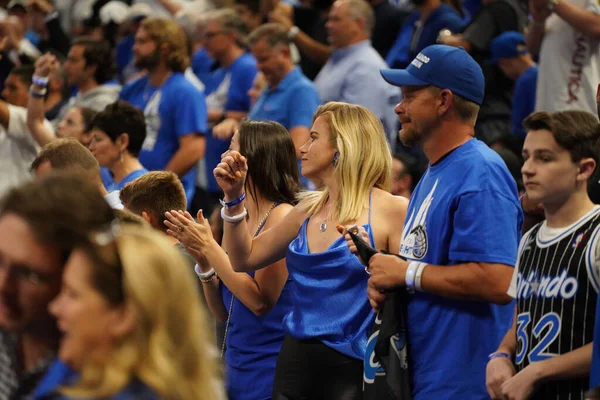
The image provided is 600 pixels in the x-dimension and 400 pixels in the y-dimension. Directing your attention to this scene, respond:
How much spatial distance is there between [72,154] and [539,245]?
2.35 metres

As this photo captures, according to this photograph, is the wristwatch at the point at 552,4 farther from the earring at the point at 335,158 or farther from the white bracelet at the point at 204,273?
the white bracelet at the point at 204,273

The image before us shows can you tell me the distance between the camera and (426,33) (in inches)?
324

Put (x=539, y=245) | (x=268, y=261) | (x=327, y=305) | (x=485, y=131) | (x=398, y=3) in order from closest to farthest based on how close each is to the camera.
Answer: (x=539, y=245) < (x=327, y=305) < (x=268, y=261) < (x=485, y=131) < (x=398, y=3)

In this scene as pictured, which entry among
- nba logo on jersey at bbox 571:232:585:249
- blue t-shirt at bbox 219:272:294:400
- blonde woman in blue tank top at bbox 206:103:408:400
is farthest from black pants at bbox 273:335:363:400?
nba logo on jersey at bbox 571:232:585:249

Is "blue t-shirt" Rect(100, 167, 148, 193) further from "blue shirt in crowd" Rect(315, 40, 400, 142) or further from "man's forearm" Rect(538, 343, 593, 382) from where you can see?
"man's forearm" Rect(538, 343, 593, 382)

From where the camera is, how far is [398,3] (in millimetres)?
9609

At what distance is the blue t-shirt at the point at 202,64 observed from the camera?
10328 mm

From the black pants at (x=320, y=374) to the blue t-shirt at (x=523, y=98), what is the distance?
350 cm

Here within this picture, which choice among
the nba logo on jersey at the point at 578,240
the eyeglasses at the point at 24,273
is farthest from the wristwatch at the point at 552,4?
the eyeglasses at the point at 24,273

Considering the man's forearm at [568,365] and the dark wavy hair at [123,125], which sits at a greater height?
the man's forearm at [568,365]

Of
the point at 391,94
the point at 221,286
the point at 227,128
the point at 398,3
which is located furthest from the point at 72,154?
the point at 398,3

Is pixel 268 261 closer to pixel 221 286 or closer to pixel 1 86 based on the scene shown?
pixel 221 286

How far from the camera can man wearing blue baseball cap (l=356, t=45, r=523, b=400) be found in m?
3.70

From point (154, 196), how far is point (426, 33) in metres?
4.26
